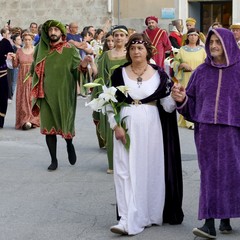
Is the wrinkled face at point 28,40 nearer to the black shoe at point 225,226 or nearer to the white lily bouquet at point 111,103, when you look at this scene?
the white lily bouquet at point 111,103

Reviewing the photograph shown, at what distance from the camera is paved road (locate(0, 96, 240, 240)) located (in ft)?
25.0

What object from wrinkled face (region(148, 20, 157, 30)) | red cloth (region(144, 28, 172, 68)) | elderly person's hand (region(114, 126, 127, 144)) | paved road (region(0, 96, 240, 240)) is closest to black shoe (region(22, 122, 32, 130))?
paved road (region(0, 96, 240, 240))

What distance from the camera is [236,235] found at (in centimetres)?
743

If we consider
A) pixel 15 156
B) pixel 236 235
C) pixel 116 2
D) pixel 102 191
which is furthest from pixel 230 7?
pixel 236 235

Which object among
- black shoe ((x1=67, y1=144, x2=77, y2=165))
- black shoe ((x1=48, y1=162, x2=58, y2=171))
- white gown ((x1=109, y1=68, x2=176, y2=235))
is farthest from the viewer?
black shoe ((x1=67, y1=144, x2=77, y2=165))

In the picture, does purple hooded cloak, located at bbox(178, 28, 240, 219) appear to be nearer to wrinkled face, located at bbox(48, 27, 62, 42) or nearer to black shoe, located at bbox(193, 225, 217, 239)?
black shoe, located at bbox(193, 225, 217, 239)

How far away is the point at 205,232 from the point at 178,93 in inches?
44.3

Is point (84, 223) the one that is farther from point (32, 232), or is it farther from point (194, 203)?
point (194, 203)

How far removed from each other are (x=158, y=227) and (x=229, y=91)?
1.38m

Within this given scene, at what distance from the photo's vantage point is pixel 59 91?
10555 millimetres

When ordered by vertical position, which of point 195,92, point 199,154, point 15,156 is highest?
point 195,92

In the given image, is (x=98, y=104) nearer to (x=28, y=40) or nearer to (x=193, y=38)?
(x=28, y=40)

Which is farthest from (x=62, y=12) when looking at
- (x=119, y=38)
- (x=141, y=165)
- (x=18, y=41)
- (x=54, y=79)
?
(x=141, y=165)

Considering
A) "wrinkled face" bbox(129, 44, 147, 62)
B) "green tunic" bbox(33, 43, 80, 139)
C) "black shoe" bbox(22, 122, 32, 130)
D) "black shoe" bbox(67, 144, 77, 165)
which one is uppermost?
"wrinkled face" bbox(129, 44, 147, 62)
